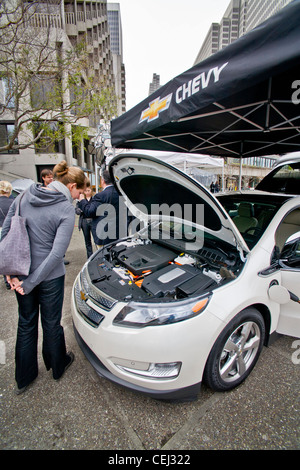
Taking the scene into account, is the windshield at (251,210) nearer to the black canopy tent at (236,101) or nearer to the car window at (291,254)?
the car window at (291,254)

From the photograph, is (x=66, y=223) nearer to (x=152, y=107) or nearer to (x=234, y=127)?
(x=152, y=107)

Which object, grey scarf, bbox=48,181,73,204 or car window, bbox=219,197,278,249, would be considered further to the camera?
car window, bbox=219,197,278,249

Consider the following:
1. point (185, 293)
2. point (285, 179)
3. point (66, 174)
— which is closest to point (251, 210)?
point (185, 293)

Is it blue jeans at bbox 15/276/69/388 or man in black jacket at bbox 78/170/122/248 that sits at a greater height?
man in black jacket at bbox 78/170/122/248

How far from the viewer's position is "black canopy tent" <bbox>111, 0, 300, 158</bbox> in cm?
155

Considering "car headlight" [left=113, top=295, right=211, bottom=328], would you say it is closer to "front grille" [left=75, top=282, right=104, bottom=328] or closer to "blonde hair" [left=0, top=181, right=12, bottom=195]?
"front grille" [left=75, top=282, right=104, bottom=328]

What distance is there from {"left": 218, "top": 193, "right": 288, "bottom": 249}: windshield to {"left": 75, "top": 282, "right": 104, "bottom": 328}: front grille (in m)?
1.47

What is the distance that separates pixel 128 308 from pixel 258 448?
1.16 meters

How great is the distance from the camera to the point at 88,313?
1714 millimetres

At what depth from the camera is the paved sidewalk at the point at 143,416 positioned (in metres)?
1.39

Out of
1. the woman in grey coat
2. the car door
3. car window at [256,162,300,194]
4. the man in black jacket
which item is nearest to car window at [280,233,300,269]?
the car door

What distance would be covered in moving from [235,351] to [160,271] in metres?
0.86
